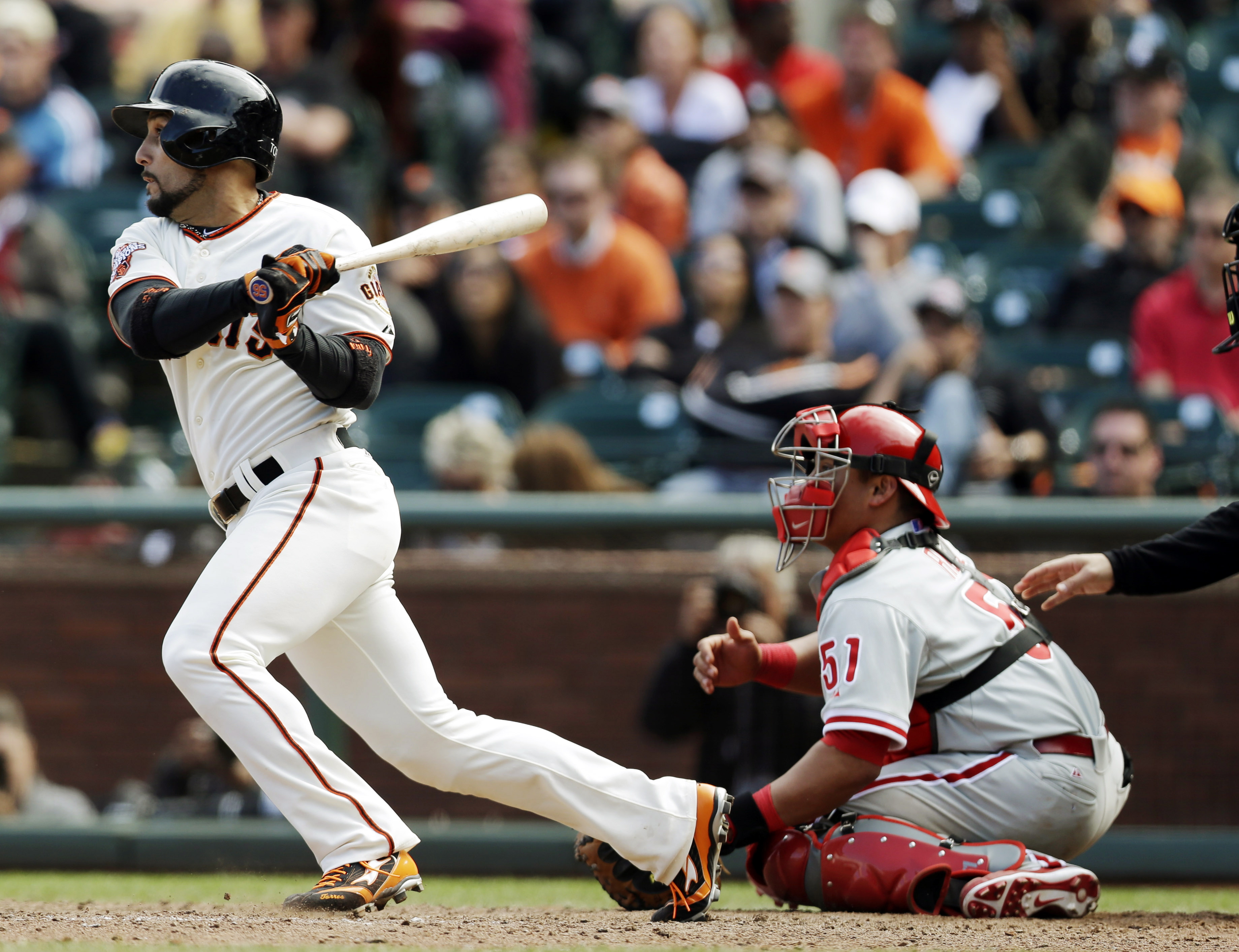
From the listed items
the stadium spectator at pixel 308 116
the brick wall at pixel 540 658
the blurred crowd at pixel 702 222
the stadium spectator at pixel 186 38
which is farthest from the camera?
the stadium spectator at pixel 186 38

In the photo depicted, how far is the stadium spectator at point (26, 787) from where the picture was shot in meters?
4.91

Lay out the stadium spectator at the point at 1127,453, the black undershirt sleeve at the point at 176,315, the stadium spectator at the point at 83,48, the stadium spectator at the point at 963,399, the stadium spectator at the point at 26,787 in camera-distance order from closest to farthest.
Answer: the black undershirt sleeve at the point at 176,315, the stadium spectator at the point at 26,787, the stadium spectator at the point at 1127,453, the stadium spectator at the point at 963,399, the stadium spectator at the point at 83,48

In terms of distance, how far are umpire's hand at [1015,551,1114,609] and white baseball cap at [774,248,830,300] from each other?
2.85 m

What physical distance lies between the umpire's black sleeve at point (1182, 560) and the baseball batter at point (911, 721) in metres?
0.23

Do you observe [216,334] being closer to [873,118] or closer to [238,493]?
[238,493]

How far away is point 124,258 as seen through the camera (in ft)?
10.4

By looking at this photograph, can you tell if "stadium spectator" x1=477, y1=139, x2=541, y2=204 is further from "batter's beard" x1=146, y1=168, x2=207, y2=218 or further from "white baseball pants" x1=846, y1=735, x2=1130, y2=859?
"white baseball pants" x1=846, y1=735, x2=1130, y2=859

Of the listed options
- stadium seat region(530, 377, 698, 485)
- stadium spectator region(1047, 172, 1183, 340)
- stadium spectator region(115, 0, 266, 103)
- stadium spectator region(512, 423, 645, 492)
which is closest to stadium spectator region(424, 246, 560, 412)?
stadium seat region(530, 377, 698, 485)

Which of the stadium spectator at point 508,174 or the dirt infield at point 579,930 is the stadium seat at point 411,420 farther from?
the dirt infield at point 579,930

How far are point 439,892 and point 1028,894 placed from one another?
1697 millimetres

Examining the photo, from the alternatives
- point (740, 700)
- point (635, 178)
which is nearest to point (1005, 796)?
point (740, 700)

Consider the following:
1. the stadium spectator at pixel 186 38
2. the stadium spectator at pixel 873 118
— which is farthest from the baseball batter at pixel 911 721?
the stadium spectator at pixel 186 38

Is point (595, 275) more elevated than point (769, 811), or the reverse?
point (595, 275)

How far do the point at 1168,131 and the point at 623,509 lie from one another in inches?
166
